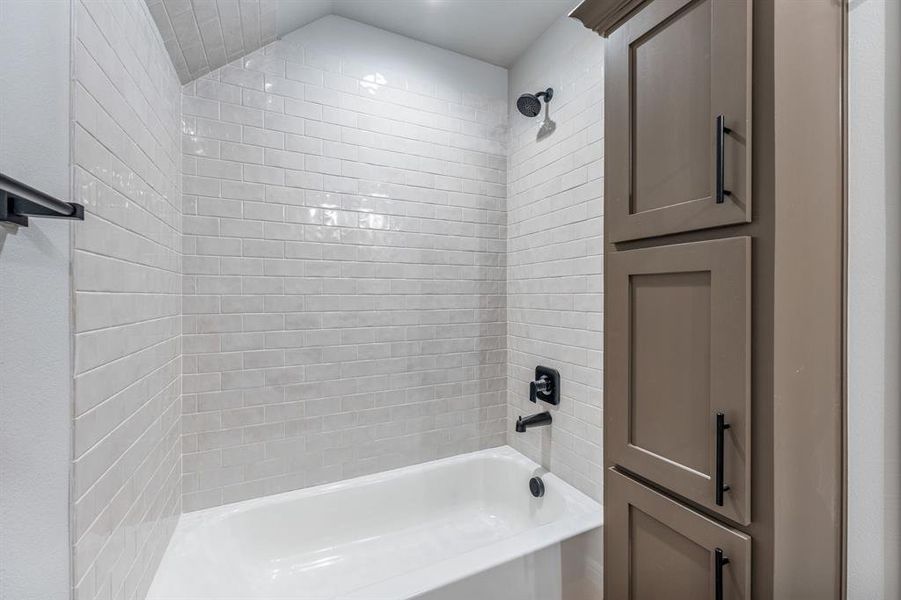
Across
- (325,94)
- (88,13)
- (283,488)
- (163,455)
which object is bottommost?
(283,488)

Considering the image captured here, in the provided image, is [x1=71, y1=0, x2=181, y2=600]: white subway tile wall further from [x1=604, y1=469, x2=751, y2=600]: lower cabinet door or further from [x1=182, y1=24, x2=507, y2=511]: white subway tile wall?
[x1=604, y1=469, x2=751, y2=600]: lower cabinet door

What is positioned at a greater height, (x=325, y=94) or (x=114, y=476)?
(x=325, y=94)

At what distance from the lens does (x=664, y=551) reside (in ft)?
3.14

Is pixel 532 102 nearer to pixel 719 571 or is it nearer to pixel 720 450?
pixel 720 450

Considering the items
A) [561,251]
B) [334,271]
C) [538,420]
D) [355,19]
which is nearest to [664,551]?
[538,420]

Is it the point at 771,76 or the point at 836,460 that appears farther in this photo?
the point at 836,460

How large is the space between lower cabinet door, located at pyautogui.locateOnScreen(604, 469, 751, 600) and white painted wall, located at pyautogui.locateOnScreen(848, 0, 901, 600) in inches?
14.1

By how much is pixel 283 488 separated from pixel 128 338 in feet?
3.61

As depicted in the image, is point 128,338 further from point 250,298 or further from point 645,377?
point 645,377

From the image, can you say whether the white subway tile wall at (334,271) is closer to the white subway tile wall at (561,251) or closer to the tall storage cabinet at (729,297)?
the white subway tile wall at (561,251)

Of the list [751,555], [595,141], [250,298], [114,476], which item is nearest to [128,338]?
[114,476]

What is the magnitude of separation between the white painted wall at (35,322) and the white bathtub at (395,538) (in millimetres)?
805

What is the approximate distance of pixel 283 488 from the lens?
1.86 meters

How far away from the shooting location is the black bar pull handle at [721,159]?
0.79 m
